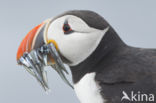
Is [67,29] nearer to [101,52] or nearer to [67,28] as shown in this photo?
[67,28]

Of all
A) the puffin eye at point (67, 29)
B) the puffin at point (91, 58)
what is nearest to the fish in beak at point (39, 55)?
the puffin at point (91, 58)

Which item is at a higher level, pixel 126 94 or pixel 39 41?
pixel 39 41

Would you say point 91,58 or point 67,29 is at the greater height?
point 67,29

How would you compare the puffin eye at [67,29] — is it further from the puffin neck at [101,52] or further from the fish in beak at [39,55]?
the puffin neck at [101,52]

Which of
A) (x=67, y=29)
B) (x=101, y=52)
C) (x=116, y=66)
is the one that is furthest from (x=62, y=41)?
(x=116, y=66)

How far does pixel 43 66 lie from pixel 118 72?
33.8 inches

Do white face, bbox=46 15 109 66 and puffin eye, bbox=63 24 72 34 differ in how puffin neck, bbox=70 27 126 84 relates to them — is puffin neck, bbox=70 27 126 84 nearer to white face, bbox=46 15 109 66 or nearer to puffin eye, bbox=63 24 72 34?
white face, bbox=46 15 109 66

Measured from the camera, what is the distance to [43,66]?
489cm

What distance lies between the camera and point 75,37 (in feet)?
15.3

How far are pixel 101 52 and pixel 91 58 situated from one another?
0.38 feet

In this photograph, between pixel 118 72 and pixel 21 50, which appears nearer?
pixel 118 72

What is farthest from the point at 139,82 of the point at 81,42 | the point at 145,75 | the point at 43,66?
the point at 43,66

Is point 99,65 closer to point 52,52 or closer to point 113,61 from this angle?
point 113,61

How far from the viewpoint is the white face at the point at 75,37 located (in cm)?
467
